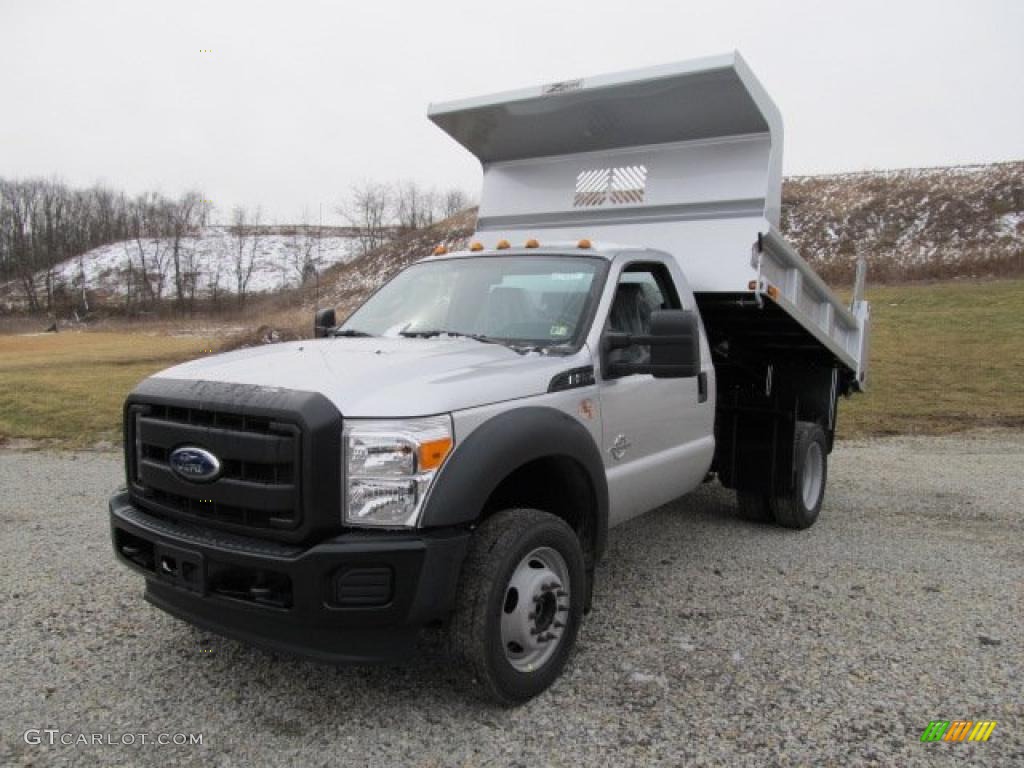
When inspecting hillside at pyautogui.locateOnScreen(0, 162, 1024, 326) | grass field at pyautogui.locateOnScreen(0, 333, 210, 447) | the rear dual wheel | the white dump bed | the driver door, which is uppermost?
hillside at pyautogui.locateOnScreen(0, 162, 1024, 326)

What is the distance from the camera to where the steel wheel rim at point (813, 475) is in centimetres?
624

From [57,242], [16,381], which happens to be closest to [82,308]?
[57,242]

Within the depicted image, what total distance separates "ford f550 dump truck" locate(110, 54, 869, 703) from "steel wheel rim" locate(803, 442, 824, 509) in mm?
31

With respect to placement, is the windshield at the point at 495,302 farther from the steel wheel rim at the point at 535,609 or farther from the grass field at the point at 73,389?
the grass field at the point at 73,389

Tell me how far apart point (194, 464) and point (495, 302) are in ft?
6.28

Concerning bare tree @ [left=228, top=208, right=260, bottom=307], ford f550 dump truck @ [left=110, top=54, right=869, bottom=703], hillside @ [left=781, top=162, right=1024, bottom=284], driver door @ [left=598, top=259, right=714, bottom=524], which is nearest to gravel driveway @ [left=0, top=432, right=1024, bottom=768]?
ford f550 dump truck @ [left=110, top=54, right=869, bottom=703]

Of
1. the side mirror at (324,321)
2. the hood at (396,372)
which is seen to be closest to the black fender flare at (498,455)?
the hood at (396,372)

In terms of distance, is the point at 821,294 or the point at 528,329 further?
the point at 821,294

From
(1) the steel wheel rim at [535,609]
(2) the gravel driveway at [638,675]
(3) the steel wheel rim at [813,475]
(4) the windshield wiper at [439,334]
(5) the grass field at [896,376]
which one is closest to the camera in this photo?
(2) the gravel driveway at [638,675]

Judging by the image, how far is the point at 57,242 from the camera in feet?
301

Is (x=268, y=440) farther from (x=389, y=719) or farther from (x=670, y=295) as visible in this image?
(x=670, y=295)

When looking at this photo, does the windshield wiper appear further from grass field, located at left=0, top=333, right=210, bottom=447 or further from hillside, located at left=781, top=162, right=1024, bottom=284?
hillside, located at left=781, top=162, right=1024, bottom=284

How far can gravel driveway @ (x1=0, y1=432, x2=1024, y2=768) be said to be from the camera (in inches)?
120

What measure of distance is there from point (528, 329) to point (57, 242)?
10401 cm
